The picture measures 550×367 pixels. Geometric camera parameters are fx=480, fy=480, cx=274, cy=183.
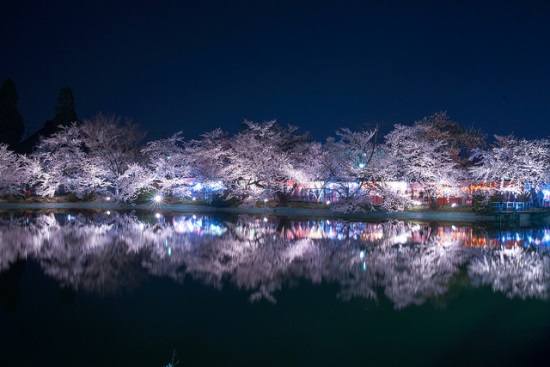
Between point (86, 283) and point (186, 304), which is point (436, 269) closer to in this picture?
A: point (186, 304)

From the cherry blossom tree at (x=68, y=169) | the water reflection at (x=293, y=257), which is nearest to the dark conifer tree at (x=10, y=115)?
the cherry blossom tree at (x=68, y=169)

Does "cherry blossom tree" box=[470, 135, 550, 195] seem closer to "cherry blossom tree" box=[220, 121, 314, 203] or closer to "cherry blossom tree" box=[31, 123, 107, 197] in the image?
"cherry blossom tree" box=[220, 121, 314, 203]

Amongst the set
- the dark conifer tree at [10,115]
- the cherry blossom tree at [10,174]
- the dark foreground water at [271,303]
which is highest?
→ the dark conifer tree at [10,115]

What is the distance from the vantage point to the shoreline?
26.8m

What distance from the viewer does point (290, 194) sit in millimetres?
34875

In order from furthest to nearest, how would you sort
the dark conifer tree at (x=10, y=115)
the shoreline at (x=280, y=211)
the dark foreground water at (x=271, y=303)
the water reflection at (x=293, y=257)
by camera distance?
the dark conifer tree at (x=10, y=115) < the shoreline at (x=280, y=211) < the water reflection at (x=293, y=257) < the dark foreground water at (x=271, y=303)

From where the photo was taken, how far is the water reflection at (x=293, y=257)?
10109mm

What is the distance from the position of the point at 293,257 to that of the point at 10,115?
48878 mm

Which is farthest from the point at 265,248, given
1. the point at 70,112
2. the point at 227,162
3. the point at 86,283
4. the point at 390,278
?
the point at 70,112

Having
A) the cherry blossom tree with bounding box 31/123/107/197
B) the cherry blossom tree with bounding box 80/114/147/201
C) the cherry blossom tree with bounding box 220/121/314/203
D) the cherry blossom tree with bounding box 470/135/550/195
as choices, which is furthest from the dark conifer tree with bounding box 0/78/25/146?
the cherry blossom tree with bounding box 470/135/550/195

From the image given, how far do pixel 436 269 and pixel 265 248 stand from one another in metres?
5.43

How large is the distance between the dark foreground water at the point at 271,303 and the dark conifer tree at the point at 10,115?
4015 centimetres

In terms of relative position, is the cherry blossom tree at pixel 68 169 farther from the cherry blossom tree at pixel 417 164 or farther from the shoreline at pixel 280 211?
the cherry blossom tree at pixel 417 164

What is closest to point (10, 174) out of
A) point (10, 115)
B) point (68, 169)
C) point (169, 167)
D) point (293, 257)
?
point (68, 169)
